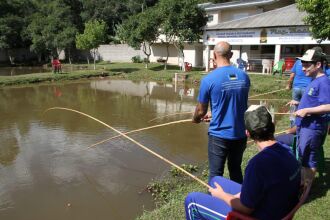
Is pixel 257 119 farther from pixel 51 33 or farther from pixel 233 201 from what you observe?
pixel 51 33

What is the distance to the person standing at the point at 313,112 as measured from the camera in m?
4.06

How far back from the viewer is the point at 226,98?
368cm

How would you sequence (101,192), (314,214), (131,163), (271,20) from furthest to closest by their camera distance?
1. (271,20)
2. (131,163)
3. (101,192)
4. (314,214)

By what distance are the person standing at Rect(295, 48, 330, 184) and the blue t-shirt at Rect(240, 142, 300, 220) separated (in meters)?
1.76

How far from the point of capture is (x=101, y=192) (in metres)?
5.96

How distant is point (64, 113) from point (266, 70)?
15.1m

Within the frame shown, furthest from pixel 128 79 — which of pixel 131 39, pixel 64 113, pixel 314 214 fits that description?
pixel 314 214

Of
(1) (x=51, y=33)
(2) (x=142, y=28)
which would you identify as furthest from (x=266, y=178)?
(1) (x=51, y=33)

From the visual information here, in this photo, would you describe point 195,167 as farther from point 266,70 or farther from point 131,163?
point 266,70

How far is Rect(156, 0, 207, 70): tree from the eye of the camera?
26.5 meters

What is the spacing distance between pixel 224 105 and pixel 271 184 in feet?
4.85

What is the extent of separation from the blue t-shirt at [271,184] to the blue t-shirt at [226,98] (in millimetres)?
1269

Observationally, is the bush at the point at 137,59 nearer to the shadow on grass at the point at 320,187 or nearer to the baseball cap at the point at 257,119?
the shadow on grass at the point at 320,187

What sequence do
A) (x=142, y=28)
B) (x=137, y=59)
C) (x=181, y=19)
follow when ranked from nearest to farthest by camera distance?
1. (x=181, y=19)
2. (x=142, y=28)
3. (x=137, y=59)
